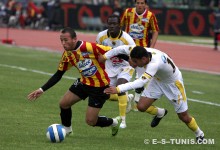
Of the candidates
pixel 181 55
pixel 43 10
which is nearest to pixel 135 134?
pixel 181 55

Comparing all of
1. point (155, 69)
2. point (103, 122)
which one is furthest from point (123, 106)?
point (155, 69)

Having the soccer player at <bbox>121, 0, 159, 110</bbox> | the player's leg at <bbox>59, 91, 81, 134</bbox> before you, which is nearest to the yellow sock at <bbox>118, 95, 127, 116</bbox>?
the player's leg at <bbox>59, 91, 81, 134</bbox>

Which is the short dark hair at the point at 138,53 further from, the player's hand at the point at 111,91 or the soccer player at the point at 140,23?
the soccer player at the point at 140,23

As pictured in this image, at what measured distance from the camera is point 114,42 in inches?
619

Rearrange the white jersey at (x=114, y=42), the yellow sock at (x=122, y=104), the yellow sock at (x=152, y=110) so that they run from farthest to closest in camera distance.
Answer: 1. the white jersey at (x=114, y=42)
2. the yellow sock at (x=122, y=104)
3. the yellow sock at (x=152, y=110)

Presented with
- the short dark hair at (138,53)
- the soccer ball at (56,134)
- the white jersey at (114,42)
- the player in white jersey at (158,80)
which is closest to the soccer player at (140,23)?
the white jersey at (114,42)

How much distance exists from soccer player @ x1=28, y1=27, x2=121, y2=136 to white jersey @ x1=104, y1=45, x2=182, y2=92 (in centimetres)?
27

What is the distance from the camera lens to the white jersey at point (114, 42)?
15.7m

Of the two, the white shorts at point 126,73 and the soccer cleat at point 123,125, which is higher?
the white shorts at point 126,73

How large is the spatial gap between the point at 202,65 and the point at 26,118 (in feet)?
53.7

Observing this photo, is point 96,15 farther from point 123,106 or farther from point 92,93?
point 92,93

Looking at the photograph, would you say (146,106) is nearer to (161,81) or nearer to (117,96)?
(161,81)

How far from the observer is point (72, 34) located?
12281 millimetres

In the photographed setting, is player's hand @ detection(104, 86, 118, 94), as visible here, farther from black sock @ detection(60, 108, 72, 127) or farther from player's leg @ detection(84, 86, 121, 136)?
black sock @ detection(60, 108, 72, 127)
